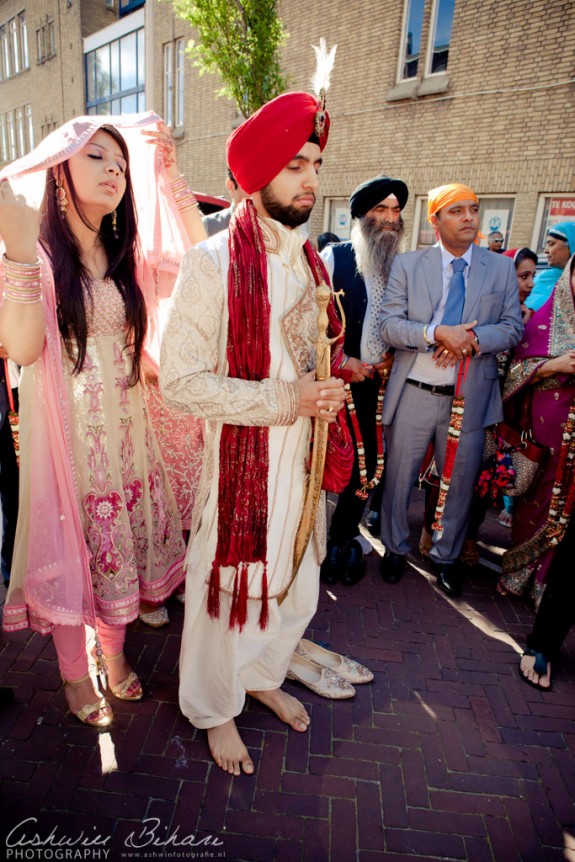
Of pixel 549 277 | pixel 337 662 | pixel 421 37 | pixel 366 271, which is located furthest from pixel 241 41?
pixel 337 662

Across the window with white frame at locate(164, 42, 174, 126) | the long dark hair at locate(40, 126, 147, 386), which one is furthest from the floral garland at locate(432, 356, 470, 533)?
the window with white frame at locate(164, 42, 174, 126)

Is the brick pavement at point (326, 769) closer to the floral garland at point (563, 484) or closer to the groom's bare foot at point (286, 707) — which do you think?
the groom's bare foot at point (286, 707)

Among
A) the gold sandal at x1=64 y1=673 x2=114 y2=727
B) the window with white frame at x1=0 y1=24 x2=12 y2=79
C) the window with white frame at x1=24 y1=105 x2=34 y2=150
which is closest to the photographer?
the gold sandal at x1=64 y1=673 x2=114 y2=727

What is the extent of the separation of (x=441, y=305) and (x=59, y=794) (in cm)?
305

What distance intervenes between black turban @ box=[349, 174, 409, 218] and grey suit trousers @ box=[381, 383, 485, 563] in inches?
47.1

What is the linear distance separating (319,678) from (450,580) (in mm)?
1289

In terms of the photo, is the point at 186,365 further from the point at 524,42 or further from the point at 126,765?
the point at 524,42

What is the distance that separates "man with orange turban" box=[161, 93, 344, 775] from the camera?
1.73 m

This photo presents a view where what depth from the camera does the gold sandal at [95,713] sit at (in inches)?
89.3

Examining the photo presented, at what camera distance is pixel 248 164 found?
177 centimetres

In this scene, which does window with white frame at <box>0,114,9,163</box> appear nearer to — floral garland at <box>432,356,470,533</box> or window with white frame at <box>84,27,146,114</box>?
window with white frame at <box>84,27,146,114</box>

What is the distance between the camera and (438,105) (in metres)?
8.91

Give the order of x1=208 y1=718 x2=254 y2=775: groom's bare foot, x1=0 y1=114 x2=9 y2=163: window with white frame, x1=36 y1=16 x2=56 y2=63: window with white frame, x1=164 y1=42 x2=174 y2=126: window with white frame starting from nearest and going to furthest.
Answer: x1=208 y1=718 x2=254 y2=775: groom's bare foot
x1=164 y1=42 x2=174 y2=126: window with white frame
x1=36 y1=16 x2=56 y2=63: window with white frame
x1=0 y1=114 x2=9 y2=163: window with white frame

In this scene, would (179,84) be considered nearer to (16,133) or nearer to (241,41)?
(241,41)
